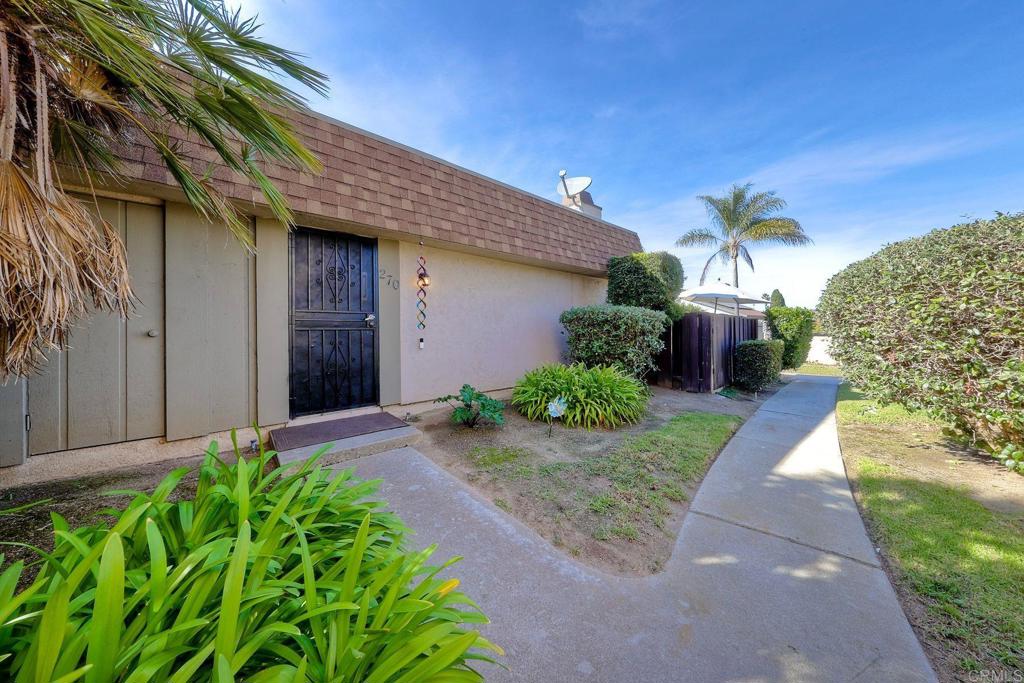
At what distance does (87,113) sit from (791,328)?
14.1 metres

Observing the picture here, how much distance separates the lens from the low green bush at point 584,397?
479 centimetres

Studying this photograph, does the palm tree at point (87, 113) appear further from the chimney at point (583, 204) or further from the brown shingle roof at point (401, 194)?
the chimney at point (583, 204)

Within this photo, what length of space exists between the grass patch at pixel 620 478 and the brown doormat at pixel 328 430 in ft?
4.01

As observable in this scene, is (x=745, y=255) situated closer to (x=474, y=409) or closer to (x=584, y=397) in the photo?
(x=584, y=397)

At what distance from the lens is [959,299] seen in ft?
10.7

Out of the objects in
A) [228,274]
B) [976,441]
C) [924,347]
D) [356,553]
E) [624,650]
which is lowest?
[624,650]

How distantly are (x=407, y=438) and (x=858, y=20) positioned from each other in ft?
26.5

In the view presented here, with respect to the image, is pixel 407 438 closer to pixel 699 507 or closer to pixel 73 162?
pixel 699 507

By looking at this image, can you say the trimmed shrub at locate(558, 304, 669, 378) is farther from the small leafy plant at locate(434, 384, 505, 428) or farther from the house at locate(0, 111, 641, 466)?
the small leafy plant at locate(434, 384, 505, 428)

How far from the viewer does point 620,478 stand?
321 centimetres

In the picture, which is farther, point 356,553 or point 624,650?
point 624,650

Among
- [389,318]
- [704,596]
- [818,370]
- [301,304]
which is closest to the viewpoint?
[704,596]

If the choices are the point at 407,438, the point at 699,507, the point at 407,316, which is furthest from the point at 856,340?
the point at 407,316

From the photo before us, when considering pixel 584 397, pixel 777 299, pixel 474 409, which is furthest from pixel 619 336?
pixel 777 299
